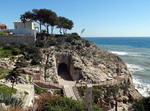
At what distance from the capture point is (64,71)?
35.0 m

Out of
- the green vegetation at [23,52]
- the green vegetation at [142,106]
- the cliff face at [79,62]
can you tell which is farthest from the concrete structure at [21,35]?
the green vegetation at [142,106]

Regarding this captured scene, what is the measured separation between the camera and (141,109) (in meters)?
16.1

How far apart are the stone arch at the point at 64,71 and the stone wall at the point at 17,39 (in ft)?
24.5

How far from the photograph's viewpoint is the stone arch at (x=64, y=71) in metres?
32.4

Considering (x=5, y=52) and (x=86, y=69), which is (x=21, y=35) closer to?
(x=5, y=52)

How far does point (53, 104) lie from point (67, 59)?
2125 cm

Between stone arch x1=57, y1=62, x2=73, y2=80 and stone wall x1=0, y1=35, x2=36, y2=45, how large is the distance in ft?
24.5

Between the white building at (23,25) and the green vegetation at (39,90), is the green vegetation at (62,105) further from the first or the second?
the white building at (23,25)

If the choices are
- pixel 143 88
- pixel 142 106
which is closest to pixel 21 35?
pixel 143 88

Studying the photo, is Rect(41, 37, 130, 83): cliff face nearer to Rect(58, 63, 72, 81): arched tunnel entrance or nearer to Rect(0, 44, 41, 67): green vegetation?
Rect(58, 63, 72, 81): arched tunnel entrance

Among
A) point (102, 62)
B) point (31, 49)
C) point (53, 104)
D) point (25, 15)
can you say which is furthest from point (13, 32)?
point (53, 104)

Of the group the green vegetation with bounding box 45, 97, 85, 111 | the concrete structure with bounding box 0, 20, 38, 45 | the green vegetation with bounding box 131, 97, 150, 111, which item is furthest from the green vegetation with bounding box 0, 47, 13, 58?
the green vegetation with bounding box 131, 97, 150, 111

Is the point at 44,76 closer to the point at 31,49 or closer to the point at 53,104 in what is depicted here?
the point at 31,49

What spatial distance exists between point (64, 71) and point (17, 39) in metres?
11.1
